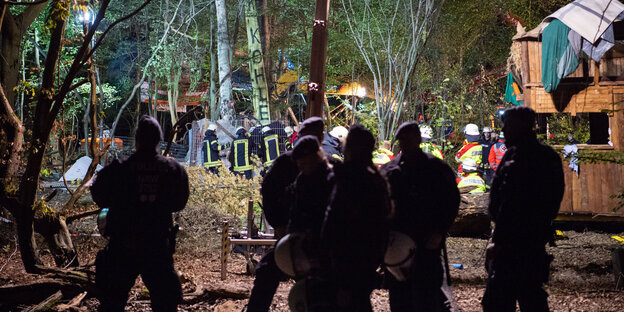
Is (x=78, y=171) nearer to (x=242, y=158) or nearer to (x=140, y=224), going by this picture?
(x=242, y=158)

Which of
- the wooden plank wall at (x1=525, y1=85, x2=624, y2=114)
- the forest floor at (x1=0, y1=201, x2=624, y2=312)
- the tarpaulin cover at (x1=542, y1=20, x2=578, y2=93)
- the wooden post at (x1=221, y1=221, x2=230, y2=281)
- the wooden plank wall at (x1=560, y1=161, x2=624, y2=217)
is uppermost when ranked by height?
the tarpaulin cover at (x1=542, y1=20, x2=578, y2=93)

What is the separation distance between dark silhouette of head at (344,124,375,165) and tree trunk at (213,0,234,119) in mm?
15432

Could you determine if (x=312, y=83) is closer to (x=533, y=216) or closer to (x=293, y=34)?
(x=533, y=216)

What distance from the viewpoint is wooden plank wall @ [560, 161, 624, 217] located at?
10.8m

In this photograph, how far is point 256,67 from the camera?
19.7m

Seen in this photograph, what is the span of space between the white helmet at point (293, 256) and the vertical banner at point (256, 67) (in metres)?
16.2

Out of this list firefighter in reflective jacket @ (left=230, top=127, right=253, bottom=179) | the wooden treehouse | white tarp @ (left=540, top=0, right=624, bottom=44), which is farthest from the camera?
firefighter in reflective jacket @ (left=230, top=127, right=253, bottom=179)

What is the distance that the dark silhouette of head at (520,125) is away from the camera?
414 centimetres

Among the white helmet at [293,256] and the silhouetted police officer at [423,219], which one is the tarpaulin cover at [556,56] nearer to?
the silhouetted police officer at [423,219]

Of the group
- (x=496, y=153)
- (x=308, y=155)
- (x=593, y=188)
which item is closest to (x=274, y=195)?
(x=308, y=155)

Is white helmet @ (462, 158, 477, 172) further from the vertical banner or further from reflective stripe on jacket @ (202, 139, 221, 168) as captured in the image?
the vertical banner

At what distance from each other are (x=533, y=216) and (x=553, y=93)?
A: 8.11 metres

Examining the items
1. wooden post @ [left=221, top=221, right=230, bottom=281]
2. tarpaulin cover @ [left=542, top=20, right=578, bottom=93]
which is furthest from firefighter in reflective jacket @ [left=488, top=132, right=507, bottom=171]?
wooden post @ [left=221, top=221, right=230, bottom=281]

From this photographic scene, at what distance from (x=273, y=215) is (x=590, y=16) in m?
8.25
